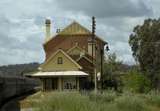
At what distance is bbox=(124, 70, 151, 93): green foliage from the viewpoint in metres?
75.1

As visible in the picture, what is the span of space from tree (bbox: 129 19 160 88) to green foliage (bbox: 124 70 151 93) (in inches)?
236

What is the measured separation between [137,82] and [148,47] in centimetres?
1433

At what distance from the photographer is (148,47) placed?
88.6 meters

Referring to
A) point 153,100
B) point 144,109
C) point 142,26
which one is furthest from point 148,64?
point 144,109

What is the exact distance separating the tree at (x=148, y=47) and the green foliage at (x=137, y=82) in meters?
6.01

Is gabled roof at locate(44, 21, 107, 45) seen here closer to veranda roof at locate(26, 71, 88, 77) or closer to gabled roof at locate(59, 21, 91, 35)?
gabled roof at locate(59, 21, 91, 35)

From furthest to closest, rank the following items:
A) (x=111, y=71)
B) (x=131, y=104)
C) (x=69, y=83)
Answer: (x=111, y=71) → (x=69, y=83) → (x=131, y=104)

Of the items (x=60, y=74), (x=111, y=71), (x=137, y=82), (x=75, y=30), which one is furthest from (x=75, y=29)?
(x=60, y=74)

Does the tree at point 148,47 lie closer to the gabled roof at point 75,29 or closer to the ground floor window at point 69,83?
the gabled roof at point 75,29

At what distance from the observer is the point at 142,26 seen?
94.2 metres

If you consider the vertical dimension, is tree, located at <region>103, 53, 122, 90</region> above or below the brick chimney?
below

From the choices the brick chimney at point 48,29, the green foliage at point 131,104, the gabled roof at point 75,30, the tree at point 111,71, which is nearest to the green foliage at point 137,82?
the tree at point 111,71

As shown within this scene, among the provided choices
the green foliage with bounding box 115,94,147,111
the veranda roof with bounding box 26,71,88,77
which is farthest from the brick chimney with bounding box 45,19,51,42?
the green foliage with bounding box 115,94,147,111

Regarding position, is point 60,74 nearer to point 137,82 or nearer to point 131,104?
point 137,82
